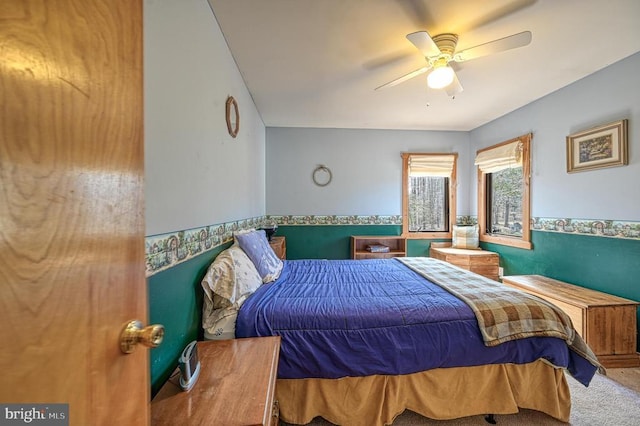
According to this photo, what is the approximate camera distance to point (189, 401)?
92cm

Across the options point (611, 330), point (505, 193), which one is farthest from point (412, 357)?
point (505, 193)

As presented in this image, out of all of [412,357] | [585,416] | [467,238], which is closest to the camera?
[412,357]

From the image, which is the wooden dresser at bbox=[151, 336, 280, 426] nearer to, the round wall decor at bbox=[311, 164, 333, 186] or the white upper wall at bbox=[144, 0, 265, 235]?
the white upper wall at bbox=[144, 0, 265, 235]

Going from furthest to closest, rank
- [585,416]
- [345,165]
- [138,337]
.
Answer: [345,165], [585,416], [138,337]

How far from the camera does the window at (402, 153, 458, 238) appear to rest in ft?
13.6

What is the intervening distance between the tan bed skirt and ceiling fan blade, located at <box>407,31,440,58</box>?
2044mm

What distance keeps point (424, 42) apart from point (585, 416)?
101 inches

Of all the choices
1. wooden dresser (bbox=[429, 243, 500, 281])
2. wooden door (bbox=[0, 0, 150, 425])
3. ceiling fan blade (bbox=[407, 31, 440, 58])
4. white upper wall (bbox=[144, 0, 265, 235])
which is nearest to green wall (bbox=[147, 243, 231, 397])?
white upper wall (bbox=[144, 0, 265, 235])

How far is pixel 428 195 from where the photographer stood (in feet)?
14.1

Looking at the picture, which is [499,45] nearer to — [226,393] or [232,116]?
[232,116]

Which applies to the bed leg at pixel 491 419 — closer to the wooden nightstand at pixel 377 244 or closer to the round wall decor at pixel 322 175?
the wooden nightstand at pixel 377 244

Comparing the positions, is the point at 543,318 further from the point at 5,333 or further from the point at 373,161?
the point at 373,161

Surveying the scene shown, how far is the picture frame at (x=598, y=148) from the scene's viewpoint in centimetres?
220

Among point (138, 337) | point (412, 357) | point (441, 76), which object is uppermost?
point (441, 76)
